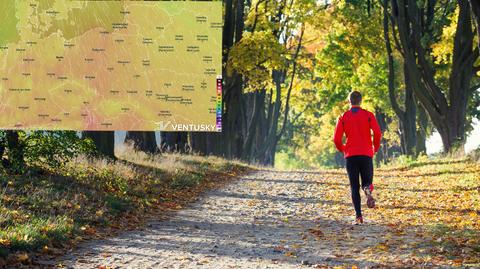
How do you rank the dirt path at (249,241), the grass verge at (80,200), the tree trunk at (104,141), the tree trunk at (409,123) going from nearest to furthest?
the dirt path at (249,241) < the grass verge at (80,200) < the tree trunk at (104,141) < the tree trunk at (409,123)

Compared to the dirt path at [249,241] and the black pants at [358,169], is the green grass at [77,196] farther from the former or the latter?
the black pants at [358,169]

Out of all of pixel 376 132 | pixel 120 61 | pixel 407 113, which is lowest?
pixel 376 132

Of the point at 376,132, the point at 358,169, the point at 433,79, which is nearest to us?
the point at 376,132

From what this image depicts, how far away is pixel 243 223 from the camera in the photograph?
40.4 feet

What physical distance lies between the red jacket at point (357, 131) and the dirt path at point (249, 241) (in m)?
1.23

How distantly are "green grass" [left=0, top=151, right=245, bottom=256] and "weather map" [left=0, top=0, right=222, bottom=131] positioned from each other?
4.02 feet

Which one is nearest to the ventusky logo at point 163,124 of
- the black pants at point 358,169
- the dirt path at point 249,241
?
the dirt path at point 249,241

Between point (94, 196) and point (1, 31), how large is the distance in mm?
3491

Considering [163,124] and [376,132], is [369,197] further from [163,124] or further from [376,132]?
[163,124]

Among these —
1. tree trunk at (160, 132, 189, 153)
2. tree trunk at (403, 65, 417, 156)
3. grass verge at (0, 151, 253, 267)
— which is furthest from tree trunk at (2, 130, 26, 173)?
tree trunk at (403, 65, 417, 156)

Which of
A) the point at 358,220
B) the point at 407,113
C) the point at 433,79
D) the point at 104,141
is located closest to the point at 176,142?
the point at 407,113

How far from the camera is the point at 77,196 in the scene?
1279 cm

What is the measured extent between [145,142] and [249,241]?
15.2m

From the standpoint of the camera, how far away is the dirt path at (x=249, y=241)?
8656mm
